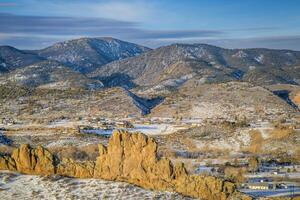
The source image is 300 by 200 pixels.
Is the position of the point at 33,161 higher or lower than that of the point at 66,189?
higher

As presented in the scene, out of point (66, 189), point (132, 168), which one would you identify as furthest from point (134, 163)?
point (66, 189)

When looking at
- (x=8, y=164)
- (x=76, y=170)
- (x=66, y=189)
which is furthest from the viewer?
(x=8, y=164)

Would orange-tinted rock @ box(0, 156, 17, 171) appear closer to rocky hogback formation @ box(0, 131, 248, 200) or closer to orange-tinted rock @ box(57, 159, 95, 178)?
rocky hogback formation @ box(0, 131, 248, 200)

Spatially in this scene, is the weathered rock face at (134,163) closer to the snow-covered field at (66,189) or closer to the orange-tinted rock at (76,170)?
the orange-tinted rock at (76,170)

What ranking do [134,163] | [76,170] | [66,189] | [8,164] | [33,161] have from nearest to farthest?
[66,189], [76,170], [134,163], [33,161], [8,164]

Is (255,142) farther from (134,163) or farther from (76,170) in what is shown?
(76,170)

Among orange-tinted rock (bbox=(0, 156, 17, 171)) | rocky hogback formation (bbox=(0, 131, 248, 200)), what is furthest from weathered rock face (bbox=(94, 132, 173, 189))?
orange-tinted rock (bbox=(0, 156, 17, 171))

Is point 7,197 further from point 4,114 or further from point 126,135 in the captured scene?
point 4,114
